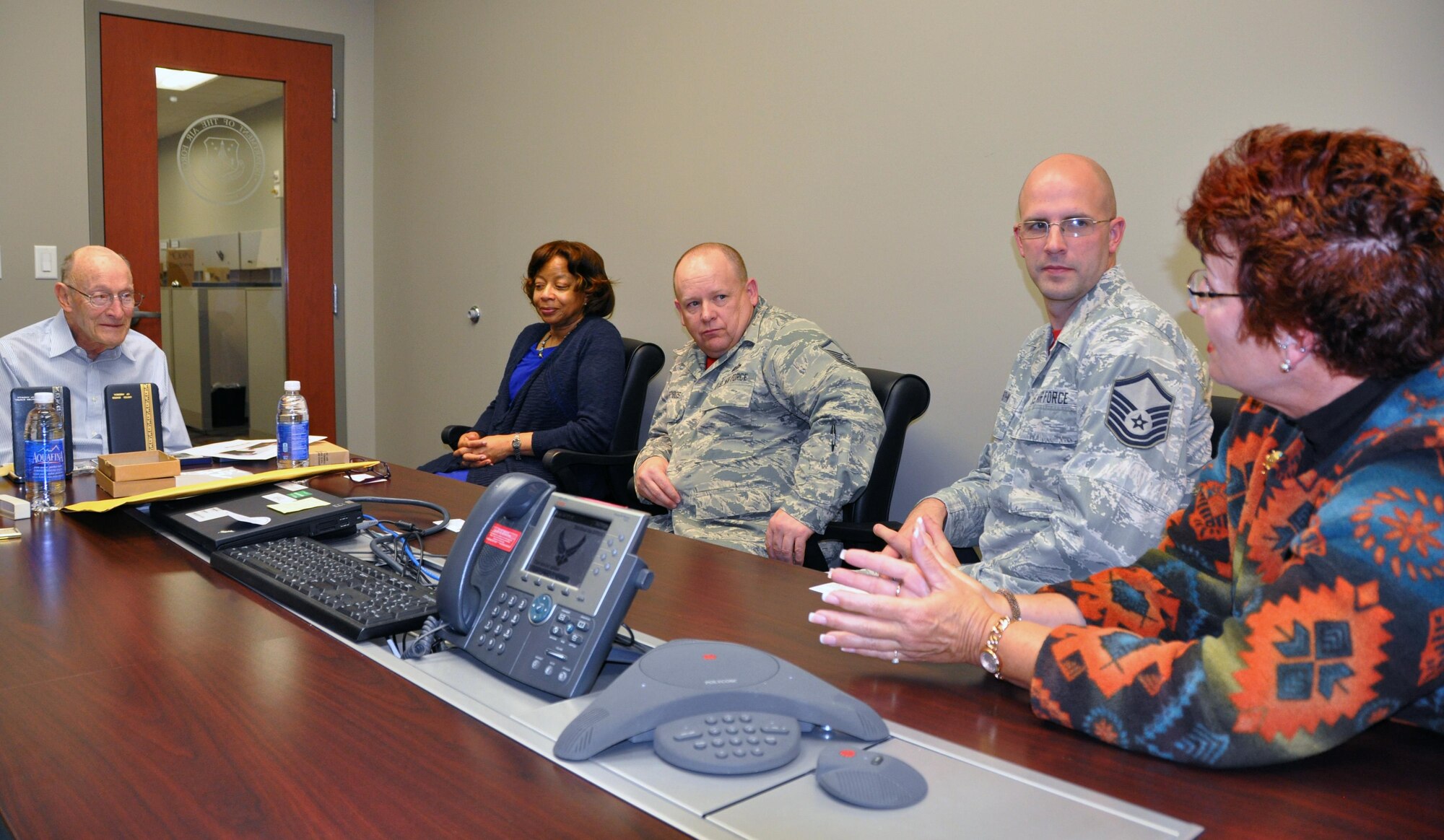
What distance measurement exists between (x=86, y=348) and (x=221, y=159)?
7.97 ft

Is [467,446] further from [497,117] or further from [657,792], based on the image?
[657,792]

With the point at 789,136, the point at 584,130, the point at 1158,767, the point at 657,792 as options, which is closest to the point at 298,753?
the point at 657,792

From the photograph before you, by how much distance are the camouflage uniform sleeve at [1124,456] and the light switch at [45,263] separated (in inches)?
173

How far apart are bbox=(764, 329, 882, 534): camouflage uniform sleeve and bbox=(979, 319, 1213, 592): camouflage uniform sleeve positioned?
65 cm

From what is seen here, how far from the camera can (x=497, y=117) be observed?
448 centimetres

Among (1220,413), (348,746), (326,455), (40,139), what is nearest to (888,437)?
(1220,413)

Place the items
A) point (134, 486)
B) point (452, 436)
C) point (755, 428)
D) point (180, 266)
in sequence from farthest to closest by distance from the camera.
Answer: point (180, 266), point (452, 436), point (755, 428), point (134, 486)

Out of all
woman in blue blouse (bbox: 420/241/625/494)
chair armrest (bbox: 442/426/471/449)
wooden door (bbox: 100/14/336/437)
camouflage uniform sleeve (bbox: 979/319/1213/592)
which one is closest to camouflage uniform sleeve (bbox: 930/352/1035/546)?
camouflage uniform sleeve (bbox: 979/319/1213/592)

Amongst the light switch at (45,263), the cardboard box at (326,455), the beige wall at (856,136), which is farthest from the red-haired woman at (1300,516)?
the light switch at (45,263)

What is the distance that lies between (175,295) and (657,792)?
4.76 m

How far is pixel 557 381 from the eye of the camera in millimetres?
3494

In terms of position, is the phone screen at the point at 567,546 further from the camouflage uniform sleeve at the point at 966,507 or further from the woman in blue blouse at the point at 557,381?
the woman in blue blouse at the point at 557,381

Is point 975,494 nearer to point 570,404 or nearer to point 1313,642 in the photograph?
point 1313,642

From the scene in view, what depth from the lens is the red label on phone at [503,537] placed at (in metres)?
1.18
